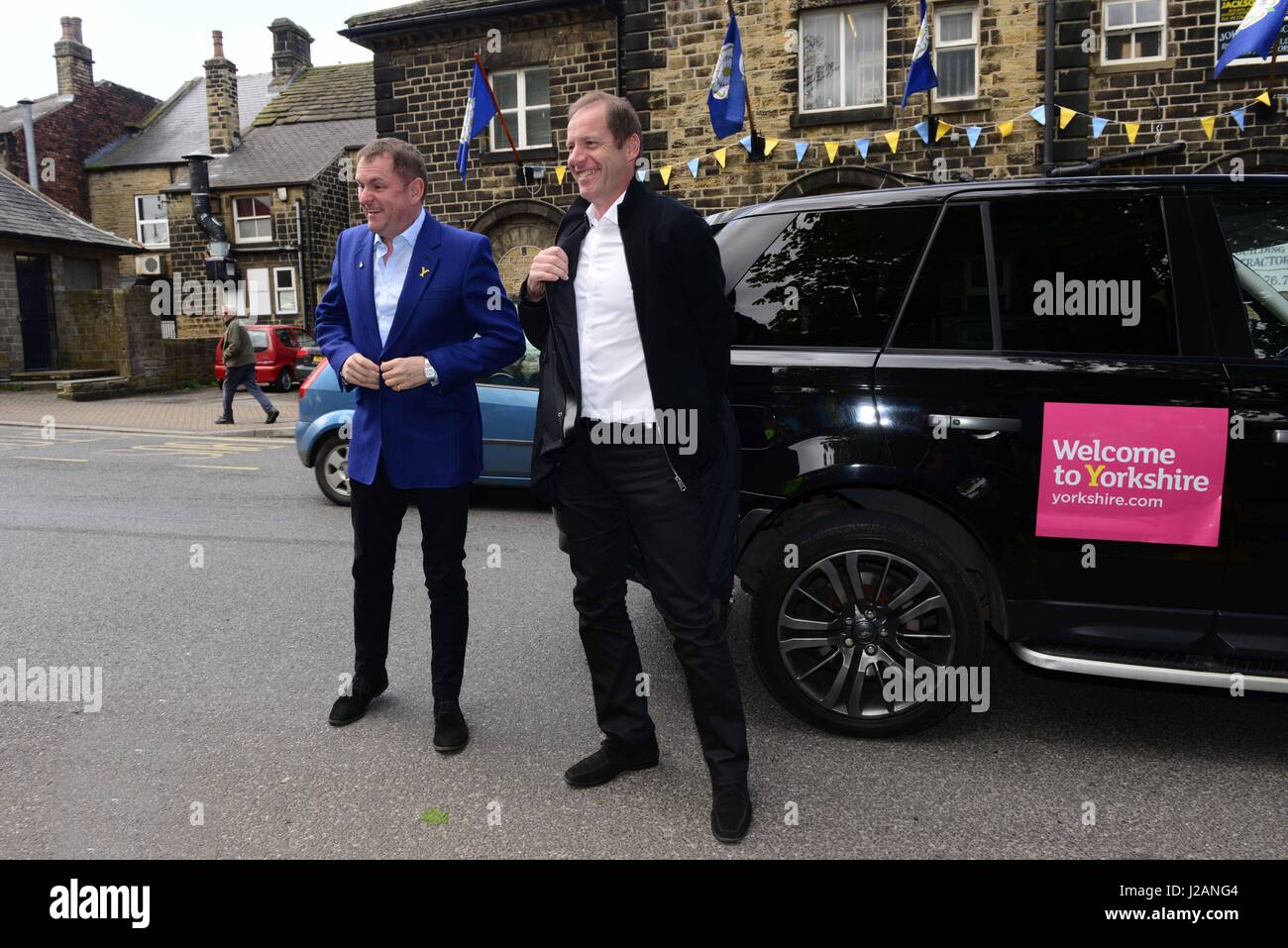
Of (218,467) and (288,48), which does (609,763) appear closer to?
(218,467)

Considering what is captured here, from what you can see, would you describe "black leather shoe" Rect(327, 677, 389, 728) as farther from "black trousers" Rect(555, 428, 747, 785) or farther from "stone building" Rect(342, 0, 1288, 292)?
"stone building" Rect(342, 0, 1288, 292)

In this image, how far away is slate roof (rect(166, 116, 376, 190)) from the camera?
105 ft

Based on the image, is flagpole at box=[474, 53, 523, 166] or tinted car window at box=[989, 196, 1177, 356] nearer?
tinted car window at box=[989, 196, 1177, 356]

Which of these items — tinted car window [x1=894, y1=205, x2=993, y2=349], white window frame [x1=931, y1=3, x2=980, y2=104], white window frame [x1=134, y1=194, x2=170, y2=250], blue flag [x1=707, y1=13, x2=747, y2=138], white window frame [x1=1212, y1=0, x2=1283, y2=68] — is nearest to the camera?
tinted car window [x1=894, y1=205, x2=993, y2=349]

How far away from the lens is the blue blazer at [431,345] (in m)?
3.51

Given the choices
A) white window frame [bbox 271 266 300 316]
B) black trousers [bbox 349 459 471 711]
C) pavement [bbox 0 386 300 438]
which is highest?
white window frame [bbox 271 266 300 316]

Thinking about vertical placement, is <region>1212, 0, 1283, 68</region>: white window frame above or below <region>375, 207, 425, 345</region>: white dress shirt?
above

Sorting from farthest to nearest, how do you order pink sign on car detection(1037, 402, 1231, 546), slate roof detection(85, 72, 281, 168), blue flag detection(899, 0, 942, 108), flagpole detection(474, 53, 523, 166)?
1. slate roof detection(85, 72, 281, 168)
2. flagpole detection(474, 53, 523, 166)
3. blue flag detection(899, 0, 942, 108)
4. pink sign on car detection(1037, 402, 1231, 546)

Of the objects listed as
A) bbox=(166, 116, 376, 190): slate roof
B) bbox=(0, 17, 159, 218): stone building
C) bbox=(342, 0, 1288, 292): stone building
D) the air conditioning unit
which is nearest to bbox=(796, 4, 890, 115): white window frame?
bbox=(342, 0, 1288, 292): stone building

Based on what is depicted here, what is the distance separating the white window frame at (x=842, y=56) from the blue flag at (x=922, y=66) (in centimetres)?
131

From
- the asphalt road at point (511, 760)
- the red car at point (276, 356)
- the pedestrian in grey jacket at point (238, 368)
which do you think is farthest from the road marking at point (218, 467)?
the red car at point (276, 356)

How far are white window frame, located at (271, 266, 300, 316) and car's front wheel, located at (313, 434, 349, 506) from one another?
25546mm
